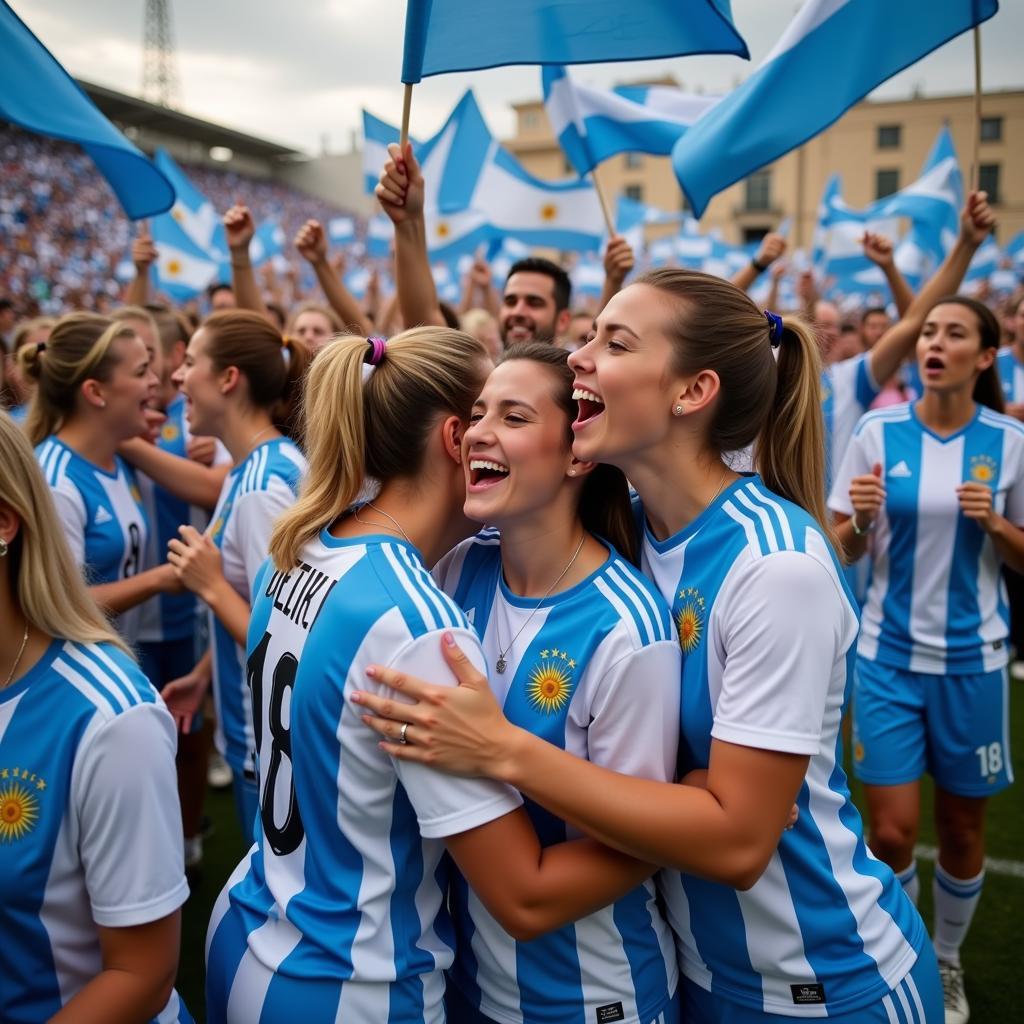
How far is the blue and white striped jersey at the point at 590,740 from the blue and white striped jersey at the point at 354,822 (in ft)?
0.47

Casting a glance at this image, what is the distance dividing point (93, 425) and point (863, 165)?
5436 cm

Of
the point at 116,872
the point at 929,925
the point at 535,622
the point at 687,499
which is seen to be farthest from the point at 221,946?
the point at 929,925

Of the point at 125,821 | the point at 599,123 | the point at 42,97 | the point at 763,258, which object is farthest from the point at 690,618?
the point at 599,123

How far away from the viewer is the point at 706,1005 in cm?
188

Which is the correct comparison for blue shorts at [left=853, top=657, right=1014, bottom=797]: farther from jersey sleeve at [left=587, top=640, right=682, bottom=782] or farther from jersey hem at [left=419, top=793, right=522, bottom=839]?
jersey hem at [left=419, top=793, right=522, bottom=839]

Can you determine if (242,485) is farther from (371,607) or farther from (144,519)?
(371,607)

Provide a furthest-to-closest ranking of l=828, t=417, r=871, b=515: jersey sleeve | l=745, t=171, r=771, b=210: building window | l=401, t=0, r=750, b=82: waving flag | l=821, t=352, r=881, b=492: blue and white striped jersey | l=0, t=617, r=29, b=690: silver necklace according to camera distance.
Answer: l=745, t=171, r=771, b=210: building window
l=821, t=352, r=881, b=492: blue and white striped jersey
l=828, t=417, r=871, b=515: jersey sleeve
l=401, t=0, r=750, b=82: waving flag
l=0, t=617, r=29, b=690: silver necklace

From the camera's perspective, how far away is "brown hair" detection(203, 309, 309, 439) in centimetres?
325

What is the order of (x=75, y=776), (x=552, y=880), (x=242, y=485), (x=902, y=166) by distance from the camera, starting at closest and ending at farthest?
(x=552, y=880) → (x=75, y=776) → (x=242, y=485) → (x=902, y=166)

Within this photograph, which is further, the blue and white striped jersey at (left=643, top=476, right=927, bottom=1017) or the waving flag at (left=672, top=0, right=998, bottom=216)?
the waving flag at (left=672, top=0, right=998, bottom=216)

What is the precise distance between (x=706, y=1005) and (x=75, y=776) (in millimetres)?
1312

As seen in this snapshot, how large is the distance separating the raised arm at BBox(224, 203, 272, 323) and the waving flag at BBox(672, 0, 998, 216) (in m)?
2.17

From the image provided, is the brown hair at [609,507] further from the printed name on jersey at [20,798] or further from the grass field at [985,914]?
the grass field at [985,914]

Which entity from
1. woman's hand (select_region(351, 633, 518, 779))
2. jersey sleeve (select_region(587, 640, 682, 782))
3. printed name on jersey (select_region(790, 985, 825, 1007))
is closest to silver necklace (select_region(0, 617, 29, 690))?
woman's hand (select_region(351, 633, 518, 779))
